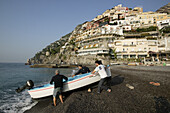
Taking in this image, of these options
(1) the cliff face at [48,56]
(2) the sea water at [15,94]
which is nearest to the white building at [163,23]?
(2) the sea water at [15,94]

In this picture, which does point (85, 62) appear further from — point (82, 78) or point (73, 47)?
point (82, 78)

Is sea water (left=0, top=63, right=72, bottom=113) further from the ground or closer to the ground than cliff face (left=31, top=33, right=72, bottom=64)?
closer to the ground

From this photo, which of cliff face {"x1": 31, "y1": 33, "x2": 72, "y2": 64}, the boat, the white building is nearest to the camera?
the boat

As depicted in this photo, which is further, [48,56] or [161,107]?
[48,56]

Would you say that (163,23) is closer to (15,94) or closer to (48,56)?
(15,94)

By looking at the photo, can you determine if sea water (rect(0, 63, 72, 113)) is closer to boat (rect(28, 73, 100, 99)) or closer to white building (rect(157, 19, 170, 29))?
boat (rect(28, 73, 100, 99))

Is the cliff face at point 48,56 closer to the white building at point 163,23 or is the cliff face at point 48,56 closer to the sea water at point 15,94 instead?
the sea water at point 15,94

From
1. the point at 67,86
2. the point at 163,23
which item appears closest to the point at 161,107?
the point at 67,86

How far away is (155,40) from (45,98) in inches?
2253

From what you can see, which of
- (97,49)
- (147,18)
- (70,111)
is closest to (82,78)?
(70,111)

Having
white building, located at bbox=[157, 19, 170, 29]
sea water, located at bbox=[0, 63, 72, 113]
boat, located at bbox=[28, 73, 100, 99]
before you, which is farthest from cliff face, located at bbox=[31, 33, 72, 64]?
white building, located at bbox=[157, 19, 170, 29]

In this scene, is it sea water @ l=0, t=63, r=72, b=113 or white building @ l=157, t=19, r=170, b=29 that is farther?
white building @ l=157, t=19, r=170, b=29

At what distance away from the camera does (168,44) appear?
45.2 m

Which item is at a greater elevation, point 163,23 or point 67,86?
point 163,23
